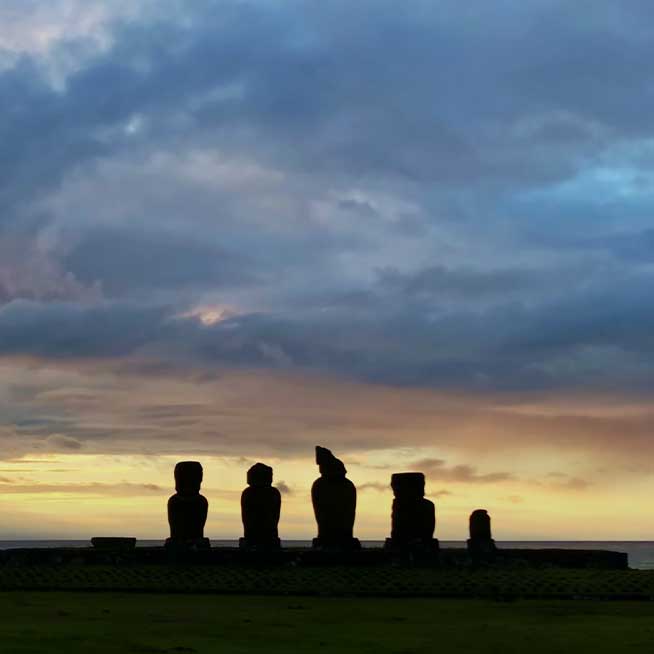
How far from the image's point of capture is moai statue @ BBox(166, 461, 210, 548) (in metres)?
31.7

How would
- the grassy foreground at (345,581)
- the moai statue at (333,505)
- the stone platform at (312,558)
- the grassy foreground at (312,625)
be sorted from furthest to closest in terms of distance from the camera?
1. the moai statue at (333,505)
2. the stone platform at (312,558)
3. the grassy foreground at (345,581)
4. the grassy foreground at (312,625)

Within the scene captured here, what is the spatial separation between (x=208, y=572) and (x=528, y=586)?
778 centimetres

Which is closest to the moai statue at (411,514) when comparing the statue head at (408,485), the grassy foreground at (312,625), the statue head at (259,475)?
the statue head at (408,485)

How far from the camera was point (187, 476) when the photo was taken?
32.1 meters

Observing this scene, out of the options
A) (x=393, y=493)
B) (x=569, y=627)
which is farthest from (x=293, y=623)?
(x=393, y=493)

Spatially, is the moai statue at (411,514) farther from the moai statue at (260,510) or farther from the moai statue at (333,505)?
the moai statue at (260,510)

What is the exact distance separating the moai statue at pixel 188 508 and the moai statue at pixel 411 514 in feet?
17.0

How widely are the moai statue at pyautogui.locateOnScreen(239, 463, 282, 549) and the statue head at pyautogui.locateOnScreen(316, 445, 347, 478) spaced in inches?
55.9

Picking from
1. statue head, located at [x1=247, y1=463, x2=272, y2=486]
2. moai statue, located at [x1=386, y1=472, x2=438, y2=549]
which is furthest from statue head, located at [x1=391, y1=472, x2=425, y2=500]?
statue head, located at [x1=247, y1=463, x2=272, y2=486]

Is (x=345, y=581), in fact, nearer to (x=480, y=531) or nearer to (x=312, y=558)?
(x=312, y=558)

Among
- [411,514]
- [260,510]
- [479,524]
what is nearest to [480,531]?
[479,524]

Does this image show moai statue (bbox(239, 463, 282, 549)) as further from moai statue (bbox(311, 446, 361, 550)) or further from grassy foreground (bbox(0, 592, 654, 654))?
grassy foreground (bbox(0, 592, 654, 654))

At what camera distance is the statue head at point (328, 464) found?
103 feet

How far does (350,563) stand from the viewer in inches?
1153
